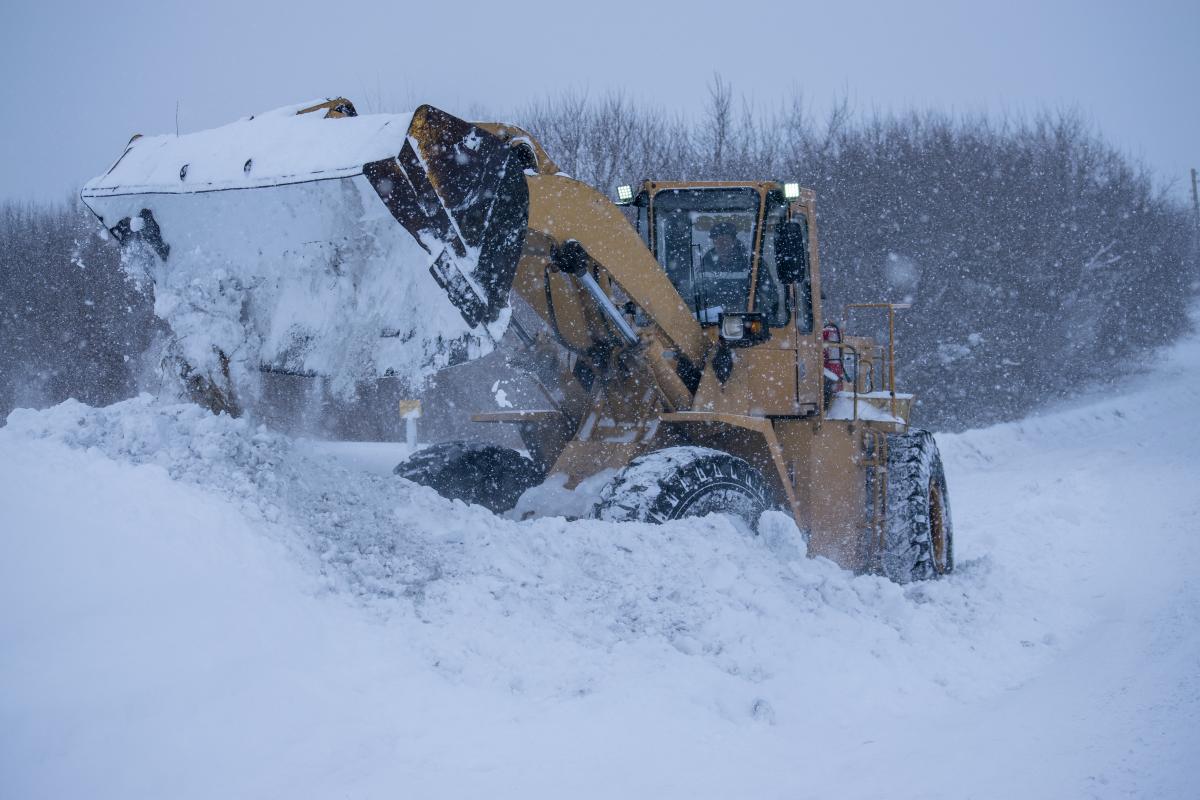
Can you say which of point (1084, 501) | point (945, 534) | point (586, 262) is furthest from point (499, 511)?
point (1084, 501)

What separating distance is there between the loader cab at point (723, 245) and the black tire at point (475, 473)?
68.7 inches

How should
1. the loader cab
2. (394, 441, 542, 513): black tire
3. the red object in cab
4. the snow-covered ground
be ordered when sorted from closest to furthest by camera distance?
the snow-covered ground < the loader cab < (394, 441, 542, 513): black tire < the red object in cab

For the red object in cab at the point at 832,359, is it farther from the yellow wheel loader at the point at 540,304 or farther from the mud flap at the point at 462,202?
the mud flap at the point at 462,202

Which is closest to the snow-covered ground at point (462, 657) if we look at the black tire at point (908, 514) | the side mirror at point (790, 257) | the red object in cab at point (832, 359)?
the black tire at point (908, 514)

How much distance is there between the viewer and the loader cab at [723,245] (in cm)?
643

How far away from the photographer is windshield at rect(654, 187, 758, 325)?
6.46 metres

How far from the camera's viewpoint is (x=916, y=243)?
23125mm

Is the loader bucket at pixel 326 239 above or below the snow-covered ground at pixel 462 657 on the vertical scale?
above

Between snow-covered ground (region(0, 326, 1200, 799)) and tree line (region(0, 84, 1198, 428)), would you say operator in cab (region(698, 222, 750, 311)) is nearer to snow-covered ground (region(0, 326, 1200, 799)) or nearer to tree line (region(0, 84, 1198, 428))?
snow-covered ground (region(0, 326, 1200, 799))

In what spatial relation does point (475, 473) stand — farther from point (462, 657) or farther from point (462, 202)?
point (462, 657)

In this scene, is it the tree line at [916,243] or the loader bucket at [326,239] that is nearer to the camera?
the loader bucket at [326,239]

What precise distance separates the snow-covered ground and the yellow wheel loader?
58 centimetres

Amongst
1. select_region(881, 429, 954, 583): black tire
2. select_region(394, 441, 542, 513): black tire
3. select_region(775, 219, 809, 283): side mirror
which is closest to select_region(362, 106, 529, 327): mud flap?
select_region(775, 219, 809, 283): side mirror

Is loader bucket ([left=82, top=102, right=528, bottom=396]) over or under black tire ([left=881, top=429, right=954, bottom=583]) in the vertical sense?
over
